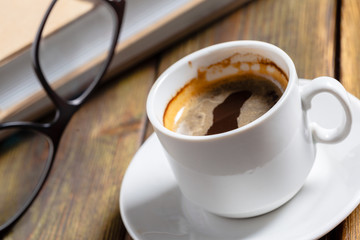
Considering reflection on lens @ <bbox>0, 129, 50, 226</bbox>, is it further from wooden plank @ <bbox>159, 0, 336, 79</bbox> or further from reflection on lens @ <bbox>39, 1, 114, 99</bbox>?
wooden plank @ <bbox>159, 0, 336, 79</bbox>

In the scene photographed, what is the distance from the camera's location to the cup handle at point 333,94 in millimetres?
478

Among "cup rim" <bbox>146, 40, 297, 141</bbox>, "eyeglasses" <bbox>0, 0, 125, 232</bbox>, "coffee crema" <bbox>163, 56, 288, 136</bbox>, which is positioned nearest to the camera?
"cup rim" <bbox>146, 40, 297, 141</bbox>

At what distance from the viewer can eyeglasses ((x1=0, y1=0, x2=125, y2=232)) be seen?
0.72 m

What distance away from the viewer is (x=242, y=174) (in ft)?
1.59

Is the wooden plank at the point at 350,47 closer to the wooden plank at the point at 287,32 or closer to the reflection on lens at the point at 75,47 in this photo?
the wooden plank at the point at 287,32

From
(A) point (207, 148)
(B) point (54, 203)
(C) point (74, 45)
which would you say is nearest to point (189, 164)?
(A) point (207, 148)

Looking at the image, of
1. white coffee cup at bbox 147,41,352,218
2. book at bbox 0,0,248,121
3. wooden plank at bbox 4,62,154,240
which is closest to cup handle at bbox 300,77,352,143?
white coffee cup at bbox 147,41,352,218

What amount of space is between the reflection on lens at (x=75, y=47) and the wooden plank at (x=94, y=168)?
0.04 m

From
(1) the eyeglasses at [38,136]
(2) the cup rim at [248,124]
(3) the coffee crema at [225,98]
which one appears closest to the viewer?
(2) the cup rim at [248,124]

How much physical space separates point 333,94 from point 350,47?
258mm

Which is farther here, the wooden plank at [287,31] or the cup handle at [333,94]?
the wooden plank at [287,31]

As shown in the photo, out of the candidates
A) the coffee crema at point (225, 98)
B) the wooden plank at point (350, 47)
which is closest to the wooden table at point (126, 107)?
the wooden plank at point (350, 47)

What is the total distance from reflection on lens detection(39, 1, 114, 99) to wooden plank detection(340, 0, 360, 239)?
0.37 m

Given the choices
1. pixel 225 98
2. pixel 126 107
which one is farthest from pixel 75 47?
pixel 225 98
